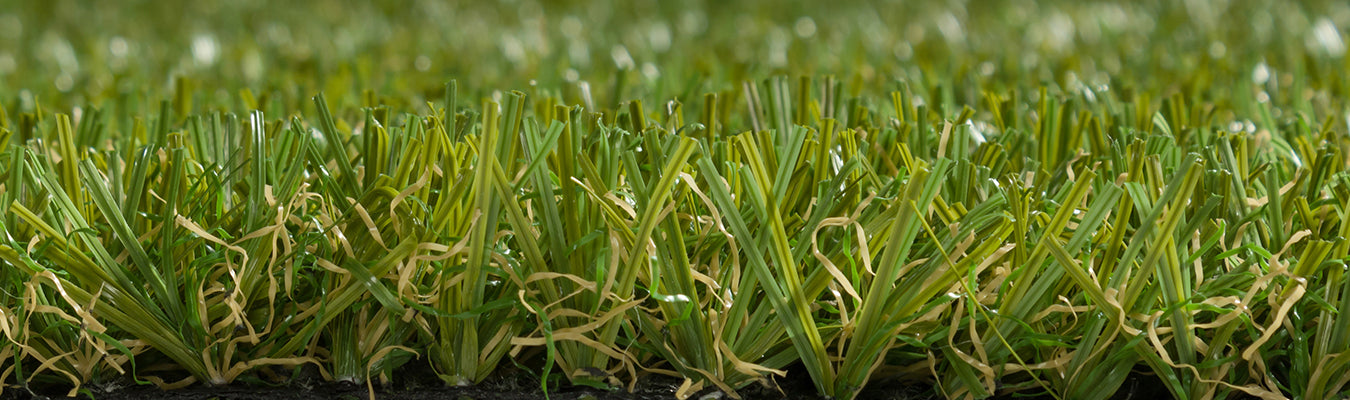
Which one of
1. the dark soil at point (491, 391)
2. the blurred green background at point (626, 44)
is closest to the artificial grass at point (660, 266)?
the dark soil at point (491, 391)

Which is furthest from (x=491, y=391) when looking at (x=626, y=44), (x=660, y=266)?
(x=626, y=44)

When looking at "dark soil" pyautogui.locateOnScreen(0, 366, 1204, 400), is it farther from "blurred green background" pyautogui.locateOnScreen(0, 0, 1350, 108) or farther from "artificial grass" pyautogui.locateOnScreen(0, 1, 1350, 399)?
"blurred green background" pyautogui.locateOnScreen(0, 0, 1350, 108)

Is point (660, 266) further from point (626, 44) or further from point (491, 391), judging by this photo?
point (626, 44)

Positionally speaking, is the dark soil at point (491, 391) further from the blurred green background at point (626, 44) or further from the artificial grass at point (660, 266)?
the blurred green background at point (626, 44)

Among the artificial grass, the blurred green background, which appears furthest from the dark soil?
the blurred green background

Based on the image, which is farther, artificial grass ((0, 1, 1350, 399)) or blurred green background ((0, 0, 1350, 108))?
blurred green background ((0, 0, 1350, 108))

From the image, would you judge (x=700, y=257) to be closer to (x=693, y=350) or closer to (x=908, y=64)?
(x=693, y=350)

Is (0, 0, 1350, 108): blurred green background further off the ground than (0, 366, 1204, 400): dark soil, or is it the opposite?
(0, 0, 1350, 108): blurred green background

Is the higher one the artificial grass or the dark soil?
the artificial grass

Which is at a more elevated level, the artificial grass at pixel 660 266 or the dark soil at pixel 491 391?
the artificial grass at pixel 660 266

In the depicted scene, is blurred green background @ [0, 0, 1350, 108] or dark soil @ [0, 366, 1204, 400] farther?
blurred green background @ [0, 0, 1350, 108]
